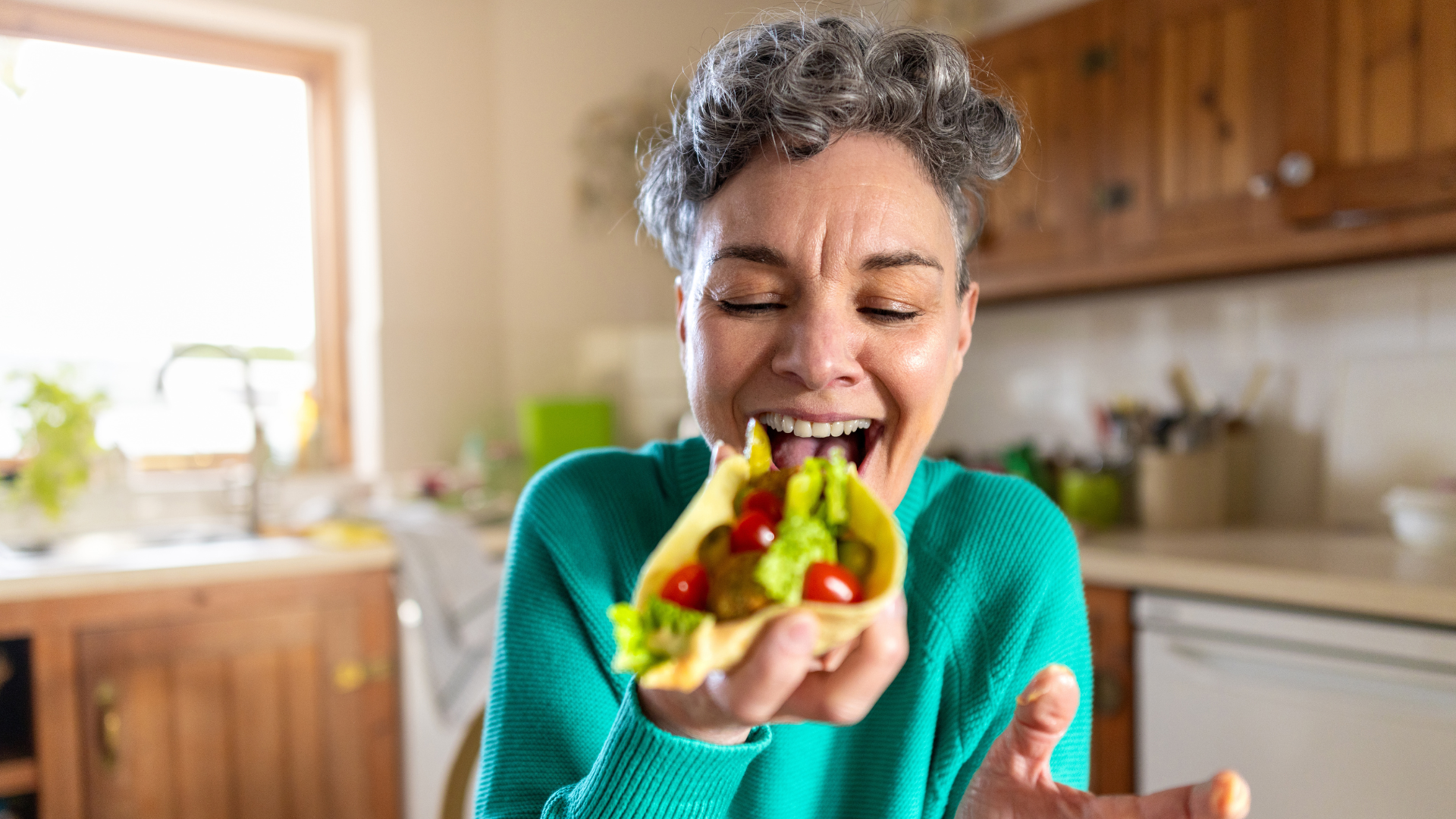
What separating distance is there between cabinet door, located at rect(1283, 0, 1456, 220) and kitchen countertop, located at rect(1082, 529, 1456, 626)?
2.07 ft

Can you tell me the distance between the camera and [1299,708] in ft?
4.96

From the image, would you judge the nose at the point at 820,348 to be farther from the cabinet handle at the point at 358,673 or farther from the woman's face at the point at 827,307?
the cabinet handle at the point at 358,673

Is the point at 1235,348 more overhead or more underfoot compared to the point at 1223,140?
more underfoot

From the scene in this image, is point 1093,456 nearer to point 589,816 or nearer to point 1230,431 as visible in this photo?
point 1230,431

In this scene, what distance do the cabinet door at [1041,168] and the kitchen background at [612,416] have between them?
0.07m

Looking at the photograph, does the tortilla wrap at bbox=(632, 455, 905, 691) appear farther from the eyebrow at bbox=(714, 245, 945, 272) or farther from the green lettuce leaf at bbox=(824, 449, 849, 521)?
the eyebrow at bbox=(714, 245, 945, 272)

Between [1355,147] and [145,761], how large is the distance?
262 centimetres

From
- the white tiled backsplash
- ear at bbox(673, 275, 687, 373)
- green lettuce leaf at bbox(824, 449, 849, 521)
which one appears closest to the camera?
green lettuce leaf at bbox(824, 449, 849, 521)

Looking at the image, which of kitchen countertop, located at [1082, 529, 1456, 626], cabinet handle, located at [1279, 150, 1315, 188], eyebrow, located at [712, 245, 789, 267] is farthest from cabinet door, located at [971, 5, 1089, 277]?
eyebrow, located at [712, 245, 789, 267]

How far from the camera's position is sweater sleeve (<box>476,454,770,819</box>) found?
60 cm

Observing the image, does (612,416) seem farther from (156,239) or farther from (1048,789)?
(1048,789)

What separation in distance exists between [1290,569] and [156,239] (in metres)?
2.92

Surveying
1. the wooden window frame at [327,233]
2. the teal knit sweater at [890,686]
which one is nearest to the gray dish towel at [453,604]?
the wooden window frame at [327,233]

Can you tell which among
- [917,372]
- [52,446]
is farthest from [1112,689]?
[52,446]
